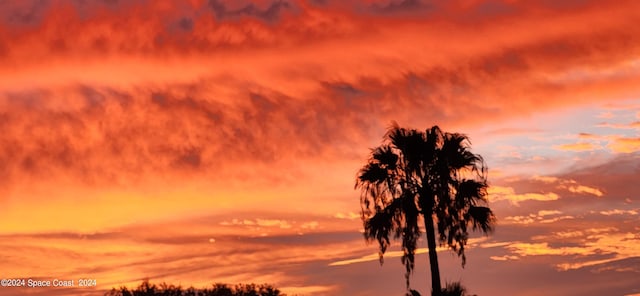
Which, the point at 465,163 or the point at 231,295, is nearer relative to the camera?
the point at 465,163

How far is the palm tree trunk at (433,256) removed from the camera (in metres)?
44.4

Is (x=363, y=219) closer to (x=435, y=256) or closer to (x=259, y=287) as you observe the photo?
(x=435, y=256)

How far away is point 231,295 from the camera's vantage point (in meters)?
65.5

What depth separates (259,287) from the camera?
66.6 m

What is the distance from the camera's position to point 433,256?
45125mm

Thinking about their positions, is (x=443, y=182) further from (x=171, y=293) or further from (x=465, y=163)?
(x=171, y=293)

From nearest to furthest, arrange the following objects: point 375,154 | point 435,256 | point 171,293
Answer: point 435,256
point 375,154
point 171,293

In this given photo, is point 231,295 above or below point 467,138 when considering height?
below

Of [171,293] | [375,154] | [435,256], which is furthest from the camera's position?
[171,293]

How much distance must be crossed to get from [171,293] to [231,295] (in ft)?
14.0

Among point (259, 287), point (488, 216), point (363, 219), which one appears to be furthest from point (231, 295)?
point (488, 216)

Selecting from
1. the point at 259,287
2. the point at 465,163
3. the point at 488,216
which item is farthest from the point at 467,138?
the point at 259,287

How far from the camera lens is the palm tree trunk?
146ft

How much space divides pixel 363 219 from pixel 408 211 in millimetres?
2551
